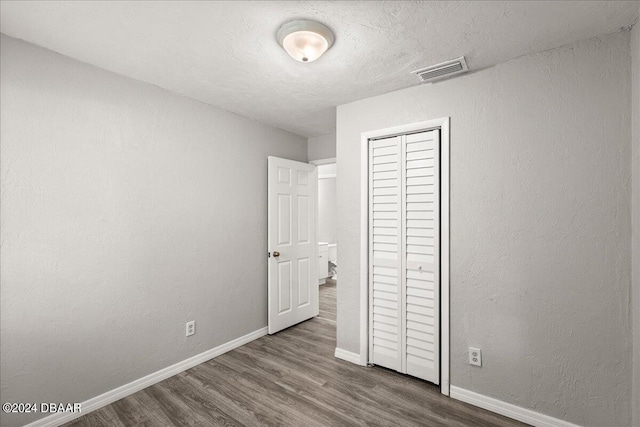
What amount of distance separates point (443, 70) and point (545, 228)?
1.30m

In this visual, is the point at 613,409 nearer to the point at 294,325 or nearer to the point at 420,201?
the point at 420,201

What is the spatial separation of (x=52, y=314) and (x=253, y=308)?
1.76 metres

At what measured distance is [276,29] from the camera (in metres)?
1.73

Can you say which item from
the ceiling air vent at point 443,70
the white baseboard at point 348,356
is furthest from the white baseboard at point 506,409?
the ceiling air vent at point 443,70

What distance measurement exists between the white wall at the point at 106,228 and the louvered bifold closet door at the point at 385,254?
1.43 metres

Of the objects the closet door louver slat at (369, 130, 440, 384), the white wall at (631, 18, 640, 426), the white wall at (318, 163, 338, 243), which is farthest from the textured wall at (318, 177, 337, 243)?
the white wall at (631, 18, 640, 426)

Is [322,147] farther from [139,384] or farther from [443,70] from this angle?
[139,384]

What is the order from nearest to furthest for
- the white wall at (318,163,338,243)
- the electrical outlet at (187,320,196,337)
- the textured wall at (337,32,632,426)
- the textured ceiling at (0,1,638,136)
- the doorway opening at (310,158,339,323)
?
1. the textured ceiling at (0,1,638,136)
2. the textured wall at (337,32,632,426)
3. the electrical outlet at (187,320,196,337)
4. the doorway opening at (310,158,339,323)
5. the white wall at (318,163,338,243)

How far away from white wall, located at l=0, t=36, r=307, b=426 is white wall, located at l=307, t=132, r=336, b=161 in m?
1.17

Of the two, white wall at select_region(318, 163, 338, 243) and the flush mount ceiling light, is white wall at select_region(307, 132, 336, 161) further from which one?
white wall at select_region(318, 163, 338, 243)

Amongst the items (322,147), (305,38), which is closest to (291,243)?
(322,147)

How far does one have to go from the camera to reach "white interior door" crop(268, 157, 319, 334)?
3445mm

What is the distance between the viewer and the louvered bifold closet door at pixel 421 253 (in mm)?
2361

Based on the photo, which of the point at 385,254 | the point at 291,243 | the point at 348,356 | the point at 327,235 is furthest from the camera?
the point at 327,235
